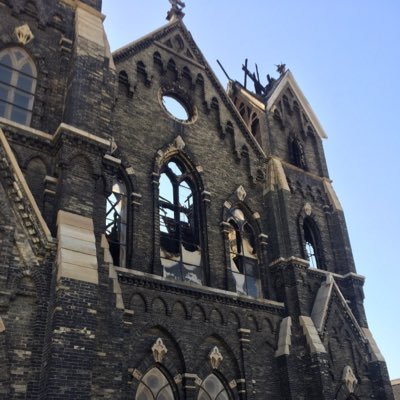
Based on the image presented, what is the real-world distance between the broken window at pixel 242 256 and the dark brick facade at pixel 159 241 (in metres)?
0.07

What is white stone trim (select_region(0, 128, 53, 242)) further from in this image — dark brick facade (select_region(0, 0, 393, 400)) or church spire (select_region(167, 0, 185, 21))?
church spire (select_region(167, 0, 185, 21))

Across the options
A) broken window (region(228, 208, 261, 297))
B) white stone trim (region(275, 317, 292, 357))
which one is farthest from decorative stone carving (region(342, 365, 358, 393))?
broken window (region(228, 208, 261, 297))

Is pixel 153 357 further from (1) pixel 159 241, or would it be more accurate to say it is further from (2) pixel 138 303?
(1) pixel 159 241

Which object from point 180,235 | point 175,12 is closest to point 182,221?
point 180,235

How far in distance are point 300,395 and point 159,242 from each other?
248 inches

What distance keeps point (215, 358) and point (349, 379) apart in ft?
18.5

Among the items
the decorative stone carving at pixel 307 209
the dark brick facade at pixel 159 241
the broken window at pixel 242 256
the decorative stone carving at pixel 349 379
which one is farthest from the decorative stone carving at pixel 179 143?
the decorative stone carving at pixel 349 379

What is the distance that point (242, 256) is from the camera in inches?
696

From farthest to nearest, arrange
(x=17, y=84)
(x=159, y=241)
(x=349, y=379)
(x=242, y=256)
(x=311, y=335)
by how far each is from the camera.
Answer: (x=242, y=256) → (x=349, y=379) → (x=311, y=335) → (x=159, y=241) → (x=17, y=84)

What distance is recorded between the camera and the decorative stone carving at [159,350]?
1340 cm

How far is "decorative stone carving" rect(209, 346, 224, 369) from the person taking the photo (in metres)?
14.5

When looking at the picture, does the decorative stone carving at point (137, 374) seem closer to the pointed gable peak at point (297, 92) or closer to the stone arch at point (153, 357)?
the stone arch at point (153, 357)

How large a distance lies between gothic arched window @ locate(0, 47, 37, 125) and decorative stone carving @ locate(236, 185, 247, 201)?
26.0ft

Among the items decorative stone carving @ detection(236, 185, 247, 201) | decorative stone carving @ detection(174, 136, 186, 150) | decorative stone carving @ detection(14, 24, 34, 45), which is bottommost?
decorative stone carving @ detection(236, 185, 247, 201)
